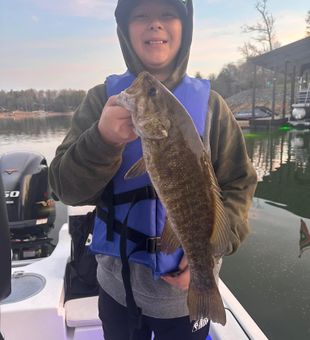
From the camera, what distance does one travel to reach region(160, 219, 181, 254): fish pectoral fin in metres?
1.45

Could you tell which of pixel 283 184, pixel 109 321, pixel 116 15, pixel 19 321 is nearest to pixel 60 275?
pixel 19 321

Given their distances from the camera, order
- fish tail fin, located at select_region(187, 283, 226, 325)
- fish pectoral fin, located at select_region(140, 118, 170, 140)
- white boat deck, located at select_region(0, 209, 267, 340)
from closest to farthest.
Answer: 1. fish pectoral fin, located at select_region(140, 118, 170, 140)
2. fish tail fin, located at select_region(187, 283, 226, 325)
3. white boat deck, located at select_region(0, 209, 267, 340)

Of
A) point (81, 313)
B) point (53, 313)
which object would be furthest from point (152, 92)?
point (81, 313)

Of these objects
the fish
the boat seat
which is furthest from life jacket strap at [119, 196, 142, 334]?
the boat seat

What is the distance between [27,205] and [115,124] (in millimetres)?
2870

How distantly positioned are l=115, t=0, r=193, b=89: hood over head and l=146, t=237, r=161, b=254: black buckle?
0.77 metres

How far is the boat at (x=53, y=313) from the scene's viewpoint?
240 cm

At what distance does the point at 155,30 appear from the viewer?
63.9 inches

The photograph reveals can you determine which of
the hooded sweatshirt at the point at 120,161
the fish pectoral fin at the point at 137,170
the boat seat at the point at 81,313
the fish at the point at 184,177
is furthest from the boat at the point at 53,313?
the fish pectoral fin at the point at 137,170

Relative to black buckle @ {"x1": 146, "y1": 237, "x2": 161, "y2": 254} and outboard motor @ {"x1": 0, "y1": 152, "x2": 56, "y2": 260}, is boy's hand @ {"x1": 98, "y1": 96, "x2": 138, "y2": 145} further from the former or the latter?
outboard motor @ {"x1": 0, "y1": 152, "x2": 56, "y2": 260}

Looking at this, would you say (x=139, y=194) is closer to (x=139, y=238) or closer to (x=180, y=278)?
(x=139, y=238)

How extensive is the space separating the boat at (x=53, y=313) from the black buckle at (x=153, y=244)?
110 centimetres

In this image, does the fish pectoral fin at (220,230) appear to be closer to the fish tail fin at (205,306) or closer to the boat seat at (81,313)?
the fish tail fin at (205,306)

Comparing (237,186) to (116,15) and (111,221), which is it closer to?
(111,221)
